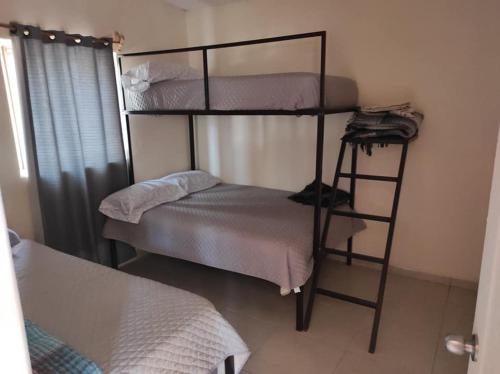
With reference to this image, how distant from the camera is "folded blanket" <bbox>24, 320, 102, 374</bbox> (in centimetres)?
117

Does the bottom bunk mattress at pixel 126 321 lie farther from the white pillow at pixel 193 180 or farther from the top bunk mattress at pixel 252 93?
the white pillow at pixel 193 180

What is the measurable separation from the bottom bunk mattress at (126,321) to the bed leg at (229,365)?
0.03m

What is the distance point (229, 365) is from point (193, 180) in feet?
6.36

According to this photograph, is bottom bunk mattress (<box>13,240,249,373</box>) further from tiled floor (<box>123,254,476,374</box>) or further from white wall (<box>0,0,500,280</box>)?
white wall (<box>0,0,500,280</box>)

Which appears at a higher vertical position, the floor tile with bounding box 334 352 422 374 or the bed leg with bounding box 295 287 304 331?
the bed leg with bounding box 295 287 304 331

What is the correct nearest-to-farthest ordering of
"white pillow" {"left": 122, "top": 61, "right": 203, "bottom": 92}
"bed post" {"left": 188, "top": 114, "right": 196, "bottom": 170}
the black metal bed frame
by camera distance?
the black metal bed frame, "white pillow" {"left": 122, "top": 61, "right": 203, "bottom": 92}, "bed post" {"left": 188, "top": 114, "right": 196, "bottom": 170}

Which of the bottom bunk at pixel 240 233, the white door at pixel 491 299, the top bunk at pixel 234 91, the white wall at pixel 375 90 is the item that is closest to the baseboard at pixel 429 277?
the white wall at pixel 375 90

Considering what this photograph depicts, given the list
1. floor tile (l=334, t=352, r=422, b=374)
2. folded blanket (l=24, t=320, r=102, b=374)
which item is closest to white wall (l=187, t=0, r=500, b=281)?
floor tile (l=334, t=352, r=422, b=374)

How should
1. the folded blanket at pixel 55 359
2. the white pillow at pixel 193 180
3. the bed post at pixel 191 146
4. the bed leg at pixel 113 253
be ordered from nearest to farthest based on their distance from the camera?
the folded blanket at pixel 55 359, the bed leg at pixel 113 253, the white pillow at pixel 193 180, the bed post at pixel 191 146

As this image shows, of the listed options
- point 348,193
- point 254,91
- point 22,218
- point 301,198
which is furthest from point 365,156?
point 22,218

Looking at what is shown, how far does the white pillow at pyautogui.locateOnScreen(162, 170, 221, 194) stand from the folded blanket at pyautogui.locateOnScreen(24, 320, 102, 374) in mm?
2030

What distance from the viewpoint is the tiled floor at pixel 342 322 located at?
2053mm

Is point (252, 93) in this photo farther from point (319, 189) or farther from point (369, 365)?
point (369, 365)

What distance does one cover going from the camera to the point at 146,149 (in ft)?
11.0
